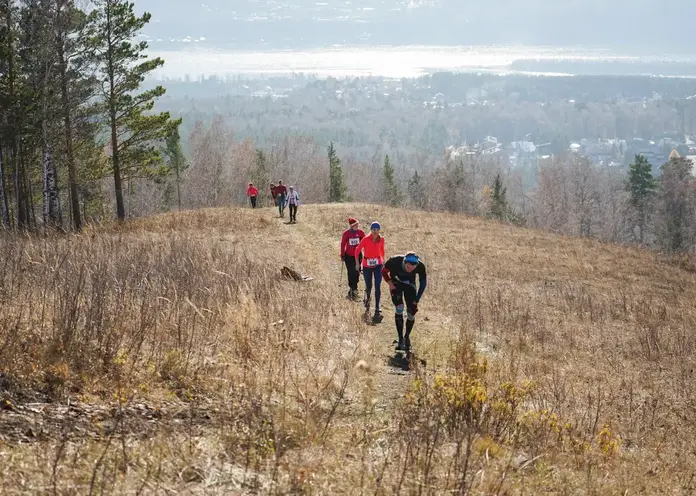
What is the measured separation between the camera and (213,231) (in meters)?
24.5

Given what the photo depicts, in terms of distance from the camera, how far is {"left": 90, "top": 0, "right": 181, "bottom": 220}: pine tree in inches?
1061

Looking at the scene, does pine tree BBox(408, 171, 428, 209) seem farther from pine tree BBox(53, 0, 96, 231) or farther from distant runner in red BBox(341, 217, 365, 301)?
distant runner in red BBox(341, 217, 365, 301)

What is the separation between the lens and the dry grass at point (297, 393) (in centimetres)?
465

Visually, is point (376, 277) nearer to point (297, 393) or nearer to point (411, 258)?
point (411, 258)

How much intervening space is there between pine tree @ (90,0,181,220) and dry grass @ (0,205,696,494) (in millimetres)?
17151

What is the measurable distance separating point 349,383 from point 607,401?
399 centimetres

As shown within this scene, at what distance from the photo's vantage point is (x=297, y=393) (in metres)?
6.56

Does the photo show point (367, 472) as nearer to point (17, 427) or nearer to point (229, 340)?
point (17, 427)

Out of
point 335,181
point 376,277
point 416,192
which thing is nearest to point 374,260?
point 376,277

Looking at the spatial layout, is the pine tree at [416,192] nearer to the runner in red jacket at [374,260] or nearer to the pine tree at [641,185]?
the pine tree at [641,185]

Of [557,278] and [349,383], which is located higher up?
[349,383]

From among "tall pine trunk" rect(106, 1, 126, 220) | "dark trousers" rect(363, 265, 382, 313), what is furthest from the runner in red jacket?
"tall pine trunk" rect(106, 1, 126, 220)

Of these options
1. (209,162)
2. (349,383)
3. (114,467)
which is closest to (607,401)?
(349,383)

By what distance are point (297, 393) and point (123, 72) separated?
25091mm
